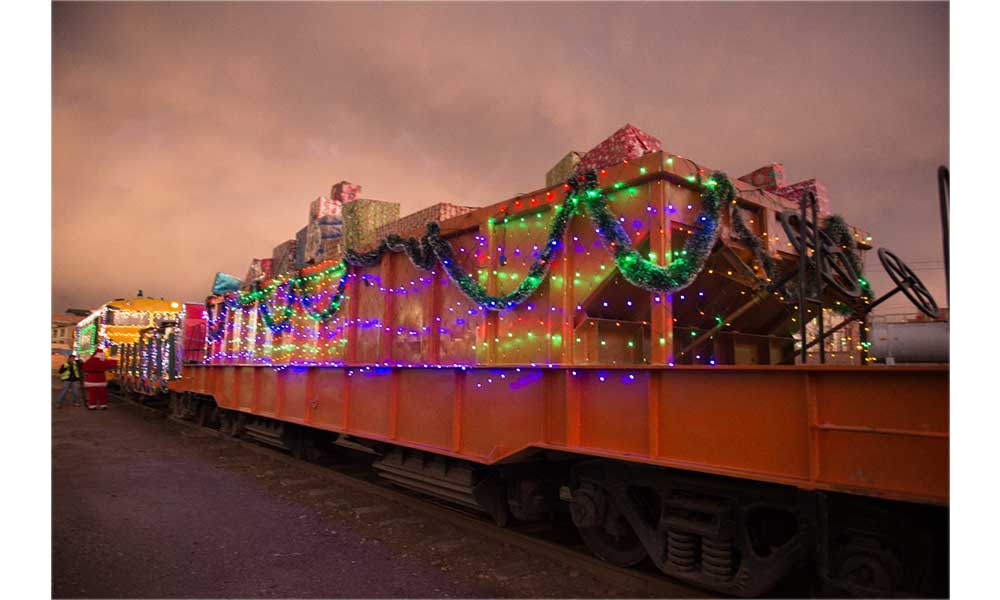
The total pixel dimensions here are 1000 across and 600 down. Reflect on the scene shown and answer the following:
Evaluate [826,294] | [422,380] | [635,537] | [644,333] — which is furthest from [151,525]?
[826,294]

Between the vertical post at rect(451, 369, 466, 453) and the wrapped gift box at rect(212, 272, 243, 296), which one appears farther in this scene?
the wrapped gift box at rect(212, 272, 243, 296)

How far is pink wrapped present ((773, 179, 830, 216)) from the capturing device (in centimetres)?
616

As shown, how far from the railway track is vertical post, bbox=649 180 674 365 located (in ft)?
5.49

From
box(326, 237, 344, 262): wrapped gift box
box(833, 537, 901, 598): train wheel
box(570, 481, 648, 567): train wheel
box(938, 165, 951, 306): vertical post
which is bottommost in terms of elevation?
box(570, 481, 648, 567): train wheel

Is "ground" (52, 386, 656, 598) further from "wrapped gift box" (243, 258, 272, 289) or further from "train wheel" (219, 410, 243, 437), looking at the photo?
"wrapped gift box" (243, 258, 272, 289)

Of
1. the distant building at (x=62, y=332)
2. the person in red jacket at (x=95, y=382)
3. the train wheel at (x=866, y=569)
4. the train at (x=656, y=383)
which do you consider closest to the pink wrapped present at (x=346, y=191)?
the train at (x=656, y=383)

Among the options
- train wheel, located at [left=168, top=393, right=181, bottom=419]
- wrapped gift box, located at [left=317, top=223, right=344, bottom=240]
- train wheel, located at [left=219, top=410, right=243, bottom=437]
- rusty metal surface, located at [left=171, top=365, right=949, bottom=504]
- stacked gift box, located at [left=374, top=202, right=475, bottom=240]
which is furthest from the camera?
train wheel, located at [left=168, top=393, right=181, bottom=419]

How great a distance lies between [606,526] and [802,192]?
13.3ft

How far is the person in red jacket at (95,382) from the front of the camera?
18.0 metres

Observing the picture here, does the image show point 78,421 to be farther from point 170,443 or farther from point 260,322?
point 260,322

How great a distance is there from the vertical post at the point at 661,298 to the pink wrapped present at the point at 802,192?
1869mm

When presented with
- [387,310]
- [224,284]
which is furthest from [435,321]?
[224,284]

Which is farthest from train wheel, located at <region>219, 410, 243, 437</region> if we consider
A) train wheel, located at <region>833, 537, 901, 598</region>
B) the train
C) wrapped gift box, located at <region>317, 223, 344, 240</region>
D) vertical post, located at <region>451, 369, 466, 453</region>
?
train wheel, located at <region>833, 537, 901, 598</region>

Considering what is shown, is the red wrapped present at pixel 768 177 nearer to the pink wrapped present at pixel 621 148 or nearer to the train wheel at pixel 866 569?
the pink wrapped present at pixel 621 148
